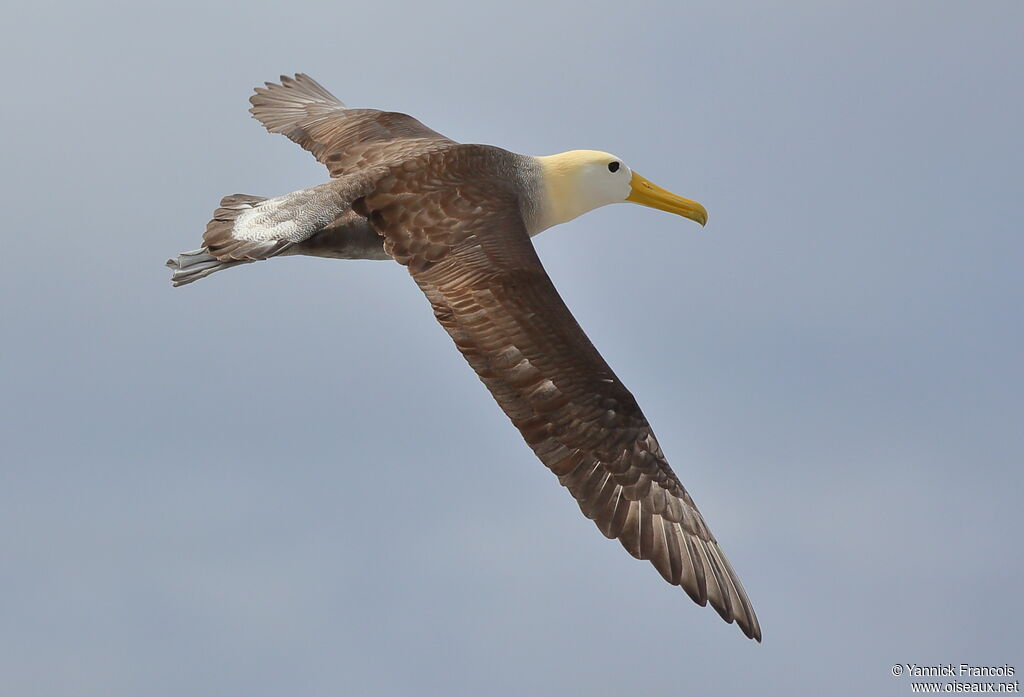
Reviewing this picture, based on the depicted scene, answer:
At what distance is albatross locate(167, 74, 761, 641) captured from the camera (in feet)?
37.2

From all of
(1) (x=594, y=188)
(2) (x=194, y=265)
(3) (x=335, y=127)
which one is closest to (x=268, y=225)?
(2) (x=194, y=265)

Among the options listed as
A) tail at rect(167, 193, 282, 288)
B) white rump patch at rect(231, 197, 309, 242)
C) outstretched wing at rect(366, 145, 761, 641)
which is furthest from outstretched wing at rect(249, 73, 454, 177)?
outstretched wing at rect(366, 145, 761, 641)

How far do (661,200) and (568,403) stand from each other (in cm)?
412

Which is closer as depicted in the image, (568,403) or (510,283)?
(568,403)

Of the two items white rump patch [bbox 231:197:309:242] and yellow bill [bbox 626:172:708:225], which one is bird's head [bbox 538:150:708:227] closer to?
yellow bill [bbox 626:172:708:225]

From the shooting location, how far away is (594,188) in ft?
47.0

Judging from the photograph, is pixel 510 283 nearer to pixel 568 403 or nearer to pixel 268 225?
pixel 568 403

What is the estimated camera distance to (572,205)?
14188 millimetres

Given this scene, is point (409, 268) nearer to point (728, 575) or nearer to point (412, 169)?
point (412, 169)

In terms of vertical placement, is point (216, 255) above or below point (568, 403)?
above

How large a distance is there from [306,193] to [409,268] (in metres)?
1.34

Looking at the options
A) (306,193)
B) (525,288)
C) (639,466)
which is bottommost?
(639,466)

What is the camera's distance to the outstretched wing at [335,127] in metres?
14.0

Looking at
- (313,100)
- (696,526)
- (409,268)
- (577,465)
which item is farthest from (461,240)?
(313,100)
